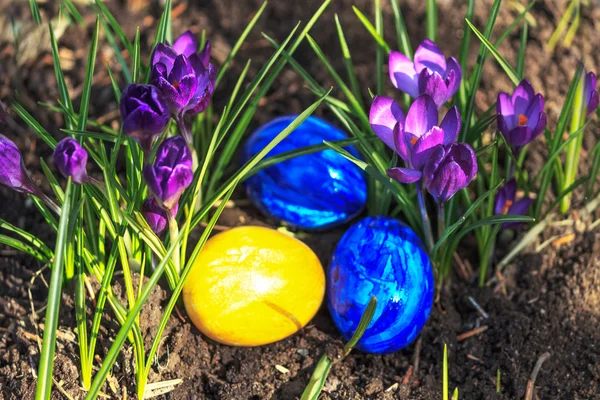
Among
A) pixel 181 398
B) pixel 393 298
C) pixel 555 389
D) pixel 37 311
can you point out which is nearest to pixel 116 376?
pixel 181 398

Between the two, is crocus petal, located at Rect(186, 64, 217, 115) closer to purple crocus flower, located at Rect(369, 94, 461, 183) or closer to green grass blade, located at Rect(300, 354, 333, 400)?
purple crocus flower, located at Rect(369, 94, 461, 183)

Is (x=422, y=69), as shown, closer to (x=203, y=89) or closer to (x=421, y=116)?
(x=421, y=116)

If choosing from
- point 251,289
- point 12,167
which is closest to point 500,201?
point 251,289

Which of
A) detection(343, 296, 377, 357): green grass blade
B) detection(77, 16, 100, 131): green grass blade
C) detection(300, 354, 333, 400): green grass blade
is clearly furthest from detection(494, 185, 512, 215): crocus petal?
detection(77, 16, 100, 131): green grass blade

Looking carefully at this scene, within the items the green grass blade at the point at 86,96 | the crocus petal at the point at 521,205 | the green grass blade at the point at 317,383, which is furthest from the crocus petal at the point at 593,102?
the green grass blade at the point at 86,96

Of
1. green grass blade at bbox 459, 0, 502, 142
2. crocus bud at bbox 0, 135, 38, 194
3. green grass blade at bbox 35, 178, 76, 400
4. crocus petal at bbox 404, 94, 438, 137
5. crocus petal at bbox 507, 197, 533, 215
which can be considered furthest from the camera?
crocus petal at bbox 507, 197, 533, 215
